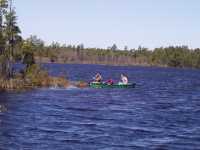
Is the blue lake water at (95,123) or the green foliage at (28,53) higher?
the green foliage at (28,53)

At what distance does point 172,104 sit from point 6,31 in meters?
28.7

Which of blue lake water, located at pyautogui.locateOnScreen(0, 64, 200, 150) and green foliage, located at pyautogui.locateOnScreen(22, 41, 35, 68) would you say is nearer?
blue lake water, located at pyautogui.locateOnScreen(0, 64, 200, 150)

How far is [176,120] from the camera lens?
152 ft

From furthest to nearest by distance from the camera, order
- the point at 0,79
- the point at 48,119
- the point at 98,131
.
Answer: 1. the point at 0,79
2. the point at 48,119
3. the point at 98,131

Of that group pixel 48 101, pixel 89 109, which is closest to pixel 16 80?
pixel 48 101

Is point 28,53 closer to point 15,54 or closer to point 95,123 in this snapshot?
point 15,54

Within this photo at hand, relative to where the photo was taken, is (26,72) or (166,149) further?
(26,72)

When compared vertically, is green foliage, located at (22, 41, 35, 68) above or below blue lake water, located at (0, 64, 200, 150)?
above

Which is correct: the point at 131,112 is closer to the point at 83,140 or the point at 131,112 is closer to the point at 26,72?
the point at 83,140

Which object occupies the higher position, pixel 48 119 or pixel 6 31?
pixel 6 31

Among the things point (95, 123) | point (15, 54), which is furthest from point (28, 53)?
point (95, 123)

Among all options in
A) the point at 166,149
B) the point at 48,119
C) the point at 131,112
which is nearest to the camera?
the point at 166,149

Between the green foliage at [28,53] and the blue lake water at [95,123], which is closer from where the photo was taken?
the blue lake water at [95,123]

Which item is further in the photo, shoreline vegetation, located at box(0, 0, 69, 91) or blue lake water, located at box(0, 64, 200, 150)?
shoreline vegetation, located at box(0, 0, 69, 91)
